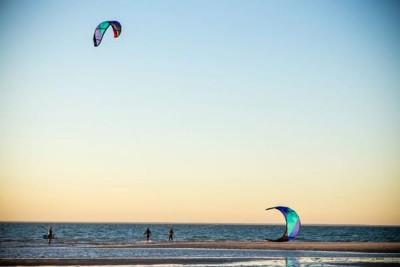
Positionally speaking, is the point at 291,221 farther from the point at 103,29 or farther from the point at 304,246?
the point at 103,29

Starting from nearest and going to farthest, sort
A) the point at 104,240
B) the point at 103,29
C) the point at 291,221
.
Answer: the point at 103,29 → the point at 291,221 → the point at 104,240

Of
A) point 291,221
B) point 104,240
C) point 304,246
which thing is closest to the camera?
point 291,221

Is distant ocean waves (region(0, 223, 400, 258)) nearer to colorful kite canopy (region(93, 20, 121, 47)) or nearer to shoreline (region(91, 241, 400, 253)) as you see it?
shoreline (region(91, 241, 400, 253))

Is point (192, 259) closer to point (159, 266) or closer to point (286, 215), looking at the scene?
point (159, 266)

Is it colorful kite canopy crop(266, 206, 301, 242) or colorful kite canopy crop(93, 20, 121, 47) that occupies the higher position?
colorful kite canopy crop(93, 20, 121, 47)

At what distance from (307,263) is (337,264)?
1.52 m

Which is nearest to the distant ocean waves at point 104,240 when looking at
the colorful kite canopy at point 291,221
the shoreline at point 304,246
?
the shoreline at point 304,246

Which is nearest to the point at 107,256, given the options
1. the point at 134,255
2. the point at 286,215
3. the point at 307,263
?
the point at 134,255

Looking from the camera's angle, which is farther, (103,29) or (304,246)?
(304,246)

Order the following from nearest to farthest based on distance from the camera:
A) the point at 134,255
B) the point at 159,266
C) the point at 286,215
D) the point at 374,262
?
the point at 159,266 < the point at 374,262 < the point at 134,255 < the point at 286,215

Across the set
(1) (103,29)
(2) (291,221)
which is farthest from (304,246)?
(1) (103,29)

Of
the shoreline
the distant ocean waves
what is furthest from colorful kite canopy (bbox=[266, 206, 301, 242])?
the distant ocean waves

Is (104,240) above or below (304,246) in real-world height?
above

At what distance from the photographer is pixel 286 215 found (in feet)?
144
